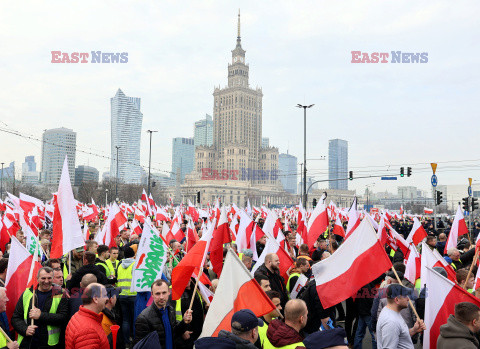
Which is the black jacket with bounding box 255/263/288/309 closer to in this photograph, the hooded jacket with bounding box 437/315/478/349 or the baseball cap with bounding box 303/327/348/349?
the hooded jacket with bounding box 437/315/478/349

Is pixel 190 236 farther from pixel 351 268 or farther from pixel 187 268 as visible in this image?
pixel 351 268

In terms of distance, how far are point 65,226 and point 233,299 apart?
381 centimetres

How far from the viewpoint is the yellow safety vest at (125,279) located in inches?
299

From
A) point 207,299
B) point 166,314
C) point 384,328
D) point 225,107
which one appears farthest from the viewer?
point 225,107

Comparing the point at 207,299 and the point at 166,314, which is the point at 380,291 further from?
the point at 166,314

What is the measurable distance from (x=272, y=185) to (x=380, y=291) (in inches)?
6179

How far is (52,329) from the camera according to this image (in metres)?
5.28

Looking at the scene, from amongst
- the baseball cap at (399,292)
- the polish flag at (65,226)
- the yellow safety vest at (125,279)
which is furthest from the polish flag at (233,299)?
the polish flag at (65,226)

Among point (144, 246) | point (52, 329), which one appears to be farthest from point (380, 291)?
point (52, 329)

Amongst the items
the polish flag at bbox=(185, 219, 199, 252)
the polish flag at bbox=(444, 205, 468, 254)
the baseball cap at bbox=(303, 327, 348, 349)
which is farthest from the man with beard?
the polish flag at bbox=(444, 205, 468, 254)

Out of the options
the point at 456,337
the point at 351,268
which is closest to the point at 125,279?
the point at 351,268

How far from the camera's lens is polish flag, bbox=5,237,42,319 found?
608cm

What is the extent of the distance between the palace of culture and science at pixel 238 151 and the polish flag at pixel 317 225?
137 m

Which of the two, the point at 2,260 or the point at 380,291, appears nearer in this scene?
the point at 380,291
